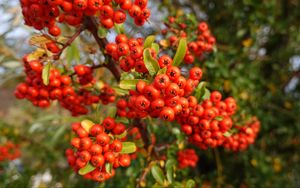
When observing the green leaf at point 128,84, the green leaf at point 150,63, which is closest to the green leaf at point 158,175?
the green leaf at point 128,84

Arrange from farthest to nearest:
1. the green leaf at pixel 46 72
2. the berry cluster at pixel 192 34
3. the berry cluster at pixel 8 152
A: the berry cluster at pixel 8 152
the berry cluster at pixel 192 34
the green leaf at pixel 46 72

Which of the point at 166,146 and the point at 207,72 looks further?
the point at 207,72

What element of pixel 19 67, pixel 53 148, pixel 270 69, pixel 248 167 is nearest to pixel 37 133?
pixel 53 148

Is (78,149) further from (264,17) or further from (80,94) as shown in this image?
(264,17)

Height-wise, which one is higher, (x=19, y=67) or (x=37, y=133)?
(x=19, y=67)

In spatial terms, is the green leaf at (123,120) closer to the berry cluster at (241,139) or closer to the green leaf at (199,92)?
the green leaf at (199,92)

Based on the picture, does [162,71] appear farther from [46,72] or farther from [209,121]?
[46,72]
